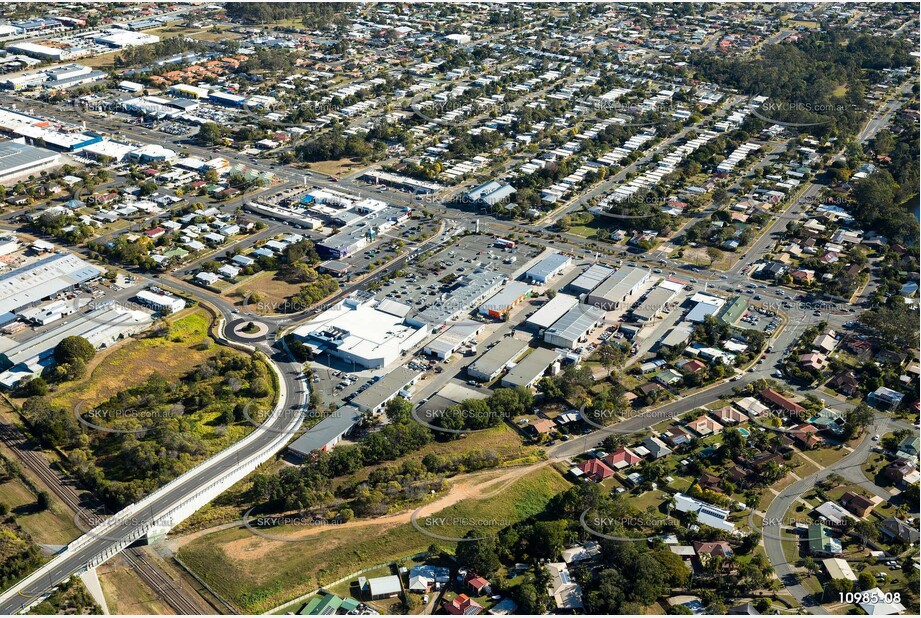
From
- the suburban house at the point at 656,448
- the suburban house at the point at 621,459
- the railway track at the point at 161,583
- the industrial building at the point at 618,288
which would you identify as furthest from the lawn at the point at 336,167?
the railway track at the point at 161,583

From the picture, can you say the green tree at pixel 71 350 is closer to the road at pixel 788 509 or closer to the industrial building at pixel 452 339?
the industrial building at pixel 452 339

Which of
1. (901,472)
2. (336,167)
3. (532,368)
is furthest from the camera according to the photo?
(336,167)

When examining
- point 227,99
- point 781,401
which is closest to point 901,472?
point 781,401

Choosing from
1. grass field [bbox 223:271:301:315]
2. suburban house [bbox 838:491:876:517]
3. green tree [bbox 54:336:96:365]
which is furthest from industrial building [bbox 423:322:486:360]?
suburban house [bbox 838:491:876:517]

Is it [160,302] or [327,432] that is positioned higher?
[327,432]

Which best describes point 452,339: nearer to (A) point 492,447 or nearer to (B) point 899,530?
(A) point 492,447

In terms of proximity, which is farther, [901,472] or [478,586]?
[901,472]

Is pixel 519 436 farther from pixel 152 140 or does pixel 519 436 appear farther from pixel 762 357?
pixel 152 140
